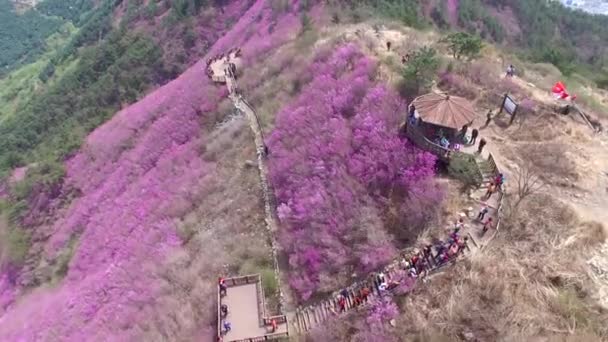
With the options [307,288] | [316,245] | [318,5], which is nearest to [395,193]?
[316,245]

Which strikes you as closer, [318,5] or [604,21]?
[318,5]

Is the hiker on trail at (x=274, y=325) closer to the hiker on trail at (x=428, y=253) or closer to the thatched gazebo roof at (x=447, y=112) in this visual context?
the hiker on trail at (x=428, y=253)

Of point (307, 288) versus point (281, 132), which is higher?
point (281, 132)

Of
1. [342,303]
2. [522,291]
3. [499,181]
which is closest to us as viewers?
[522,291]

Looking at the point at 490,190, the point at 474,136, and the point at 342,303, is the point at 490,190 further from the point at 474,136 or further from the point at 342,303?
the point at 342,303

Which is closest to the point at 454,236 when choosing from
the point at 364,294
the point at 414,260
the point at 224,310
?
the point at 414,260

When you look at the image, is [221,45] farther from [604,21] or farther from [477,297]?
[604,21]

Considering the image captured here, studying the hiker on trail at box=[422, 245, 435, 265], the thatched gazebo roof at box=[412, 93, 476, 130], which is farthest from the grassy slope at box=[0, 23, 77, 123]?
the hiker on trail at box=[422, 245, 435, 265]
